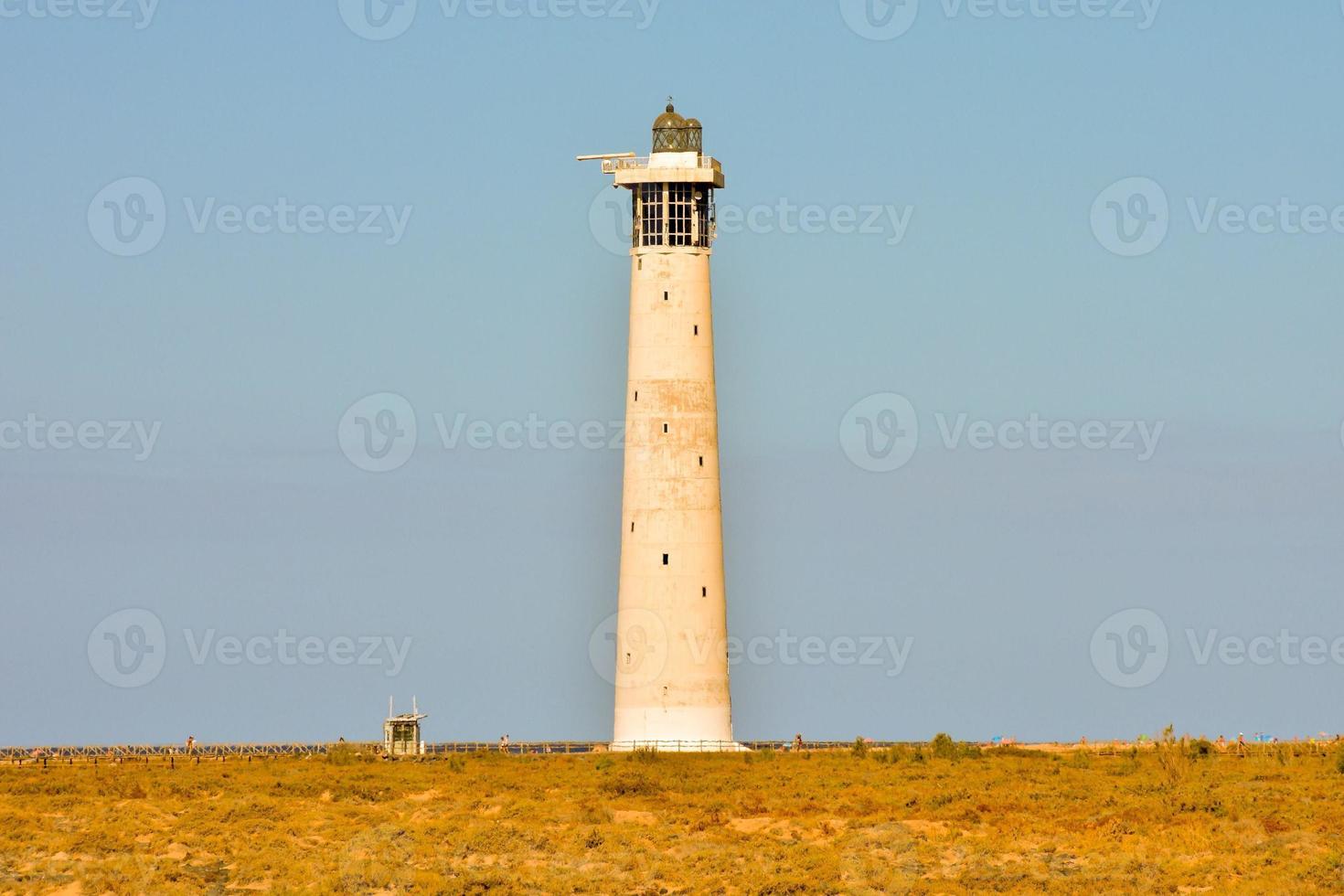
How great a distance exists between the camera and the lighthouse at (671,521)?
79.2m

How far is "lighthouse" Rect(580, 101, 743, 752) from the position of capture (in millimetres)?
79250

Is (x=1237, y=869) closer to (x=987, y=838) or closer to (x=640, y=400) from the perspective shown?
(x=987, y=838)

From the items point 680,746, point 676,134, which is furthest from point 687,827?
point 676,134

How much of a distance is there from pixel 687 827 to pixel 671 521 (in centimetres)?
1670

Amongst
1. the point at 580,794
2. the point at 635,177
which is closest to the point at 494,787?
the point at 580,794

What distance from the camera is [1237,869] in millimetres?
58156

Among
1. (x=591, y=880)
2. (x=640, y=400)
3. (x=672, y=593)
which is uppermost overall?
(x=640, y=400)

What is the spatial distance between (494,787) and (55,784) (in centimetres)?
1248

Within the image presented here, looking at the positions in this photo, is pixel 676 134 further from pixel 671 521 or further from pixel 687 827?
pixel 687 827

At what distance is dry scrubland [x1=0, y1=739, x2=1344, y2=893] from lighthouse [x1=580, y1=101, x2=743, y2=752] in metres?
3.47

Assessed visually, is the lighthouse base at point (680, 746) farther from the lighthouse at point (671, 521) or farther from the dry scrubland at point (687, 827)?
the dry scrubland at point (687, 827)

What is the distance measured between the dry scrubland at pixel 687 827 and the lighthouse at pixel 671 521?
3468mm

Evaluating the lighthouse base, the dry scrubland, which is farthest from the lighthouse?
the dry scrubland

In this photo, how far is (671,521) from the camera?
79375 millimetres
